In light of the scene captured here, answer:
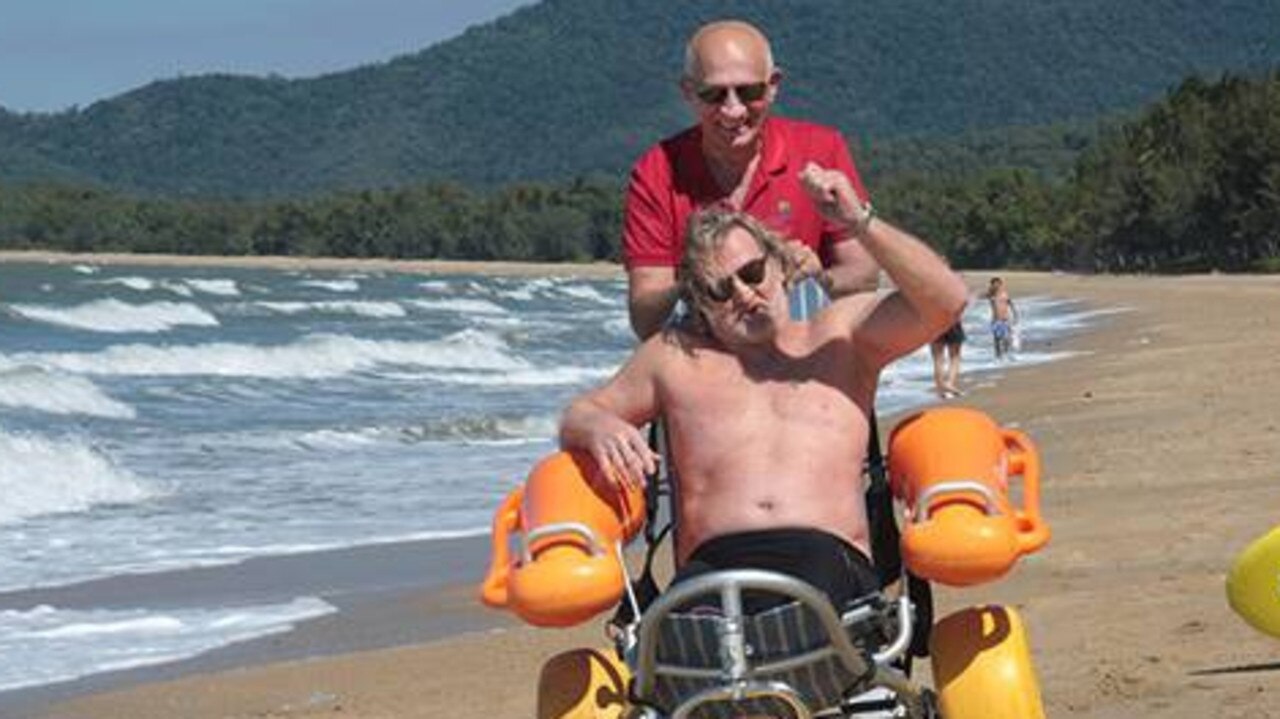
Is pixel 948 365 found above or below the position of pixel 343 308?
above

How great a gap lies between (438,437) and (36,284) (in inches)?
2752

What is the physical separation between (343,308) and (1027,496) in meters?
64.5

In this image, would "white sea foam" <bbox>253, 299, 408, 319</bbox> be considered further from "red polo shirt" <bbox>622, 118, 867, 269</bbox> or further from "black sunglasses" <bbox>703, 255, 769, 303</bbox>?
"black sunglasses" <bbox>703, 255, 769, 303</bbox>

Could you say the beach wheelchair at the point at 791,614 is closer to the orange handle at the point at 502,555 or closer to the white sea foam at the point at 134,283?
the orange handle at the point at 502,555

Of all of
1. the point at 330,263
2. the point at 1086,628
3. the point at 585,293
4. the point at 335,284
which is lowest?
the point at 330,263

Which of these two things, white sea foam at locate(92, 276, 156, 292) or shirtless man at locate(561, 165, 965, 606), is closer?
shirtless man at locate(561, 165, 965, 606)

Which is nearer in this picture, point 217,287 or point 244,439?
point 244,439

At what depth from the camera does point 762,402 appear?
18.4 ft

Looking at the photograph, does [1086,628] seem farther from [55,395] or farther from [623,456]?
[55,395]

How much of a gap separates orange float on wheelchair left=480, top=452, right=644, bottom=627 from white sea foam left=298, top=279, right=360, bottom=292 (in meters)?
87.8

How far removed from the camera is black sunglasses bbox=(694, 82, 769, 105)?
565 centimetres

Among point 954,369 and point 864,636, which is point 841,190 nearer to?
point 864,636

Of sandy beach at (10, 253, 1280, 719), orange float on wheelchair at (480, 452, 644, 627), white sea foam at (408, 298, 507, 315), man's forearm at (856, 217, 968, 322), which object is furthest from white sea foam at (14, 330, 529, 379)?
man's forearm at (856, 217, 968, 322)

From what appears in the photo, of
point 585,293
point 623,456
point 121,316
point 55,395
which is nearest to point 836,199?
point 623,456
